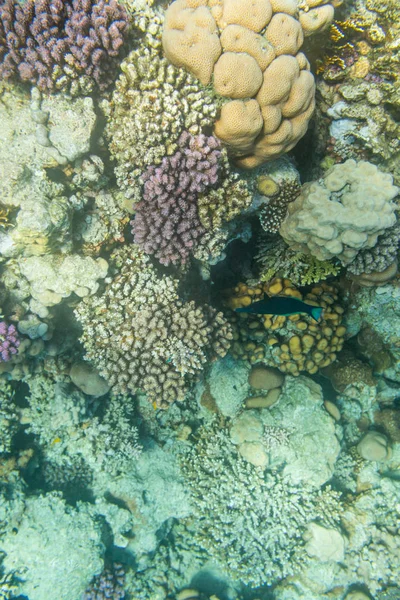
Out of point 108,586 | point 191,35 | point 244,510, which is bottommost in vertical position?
point 108,586

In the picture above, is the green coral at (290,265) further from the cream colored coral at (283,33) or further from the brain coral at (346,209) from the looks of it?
the cream colored coral at (283,33)

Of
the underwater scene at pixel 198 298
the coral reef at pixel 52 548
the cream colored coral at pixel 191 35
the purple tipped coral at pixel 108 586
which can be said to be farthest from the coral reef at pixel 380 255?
the purple tipped coral at pixel 108 586

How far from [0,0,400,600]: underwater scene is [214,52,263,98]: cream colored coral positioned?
0.02 meters

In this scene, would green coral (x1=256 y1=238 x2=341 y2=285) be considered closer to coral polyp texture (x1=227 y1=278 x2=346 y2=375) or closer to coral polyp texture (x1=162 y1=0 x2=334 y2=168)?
coral polyp texture (x1=227 y1=278 x2=346 y2=375)

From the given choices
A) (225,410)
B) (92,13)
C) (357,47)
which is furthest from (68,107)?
(225,410)

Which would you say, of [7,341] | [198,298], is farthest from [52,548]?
[198,298]

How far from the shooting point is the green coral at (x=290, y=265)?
14.2 ft

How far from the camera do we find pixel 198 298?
478 centimetres

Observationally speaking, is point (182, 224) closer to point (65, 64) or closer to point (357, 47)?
point (65, 64)

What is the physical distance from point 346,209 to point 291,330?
2193mm

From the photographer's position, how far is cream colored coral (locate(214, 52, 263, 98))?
117 inches

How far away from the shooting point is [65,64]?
3.11 m

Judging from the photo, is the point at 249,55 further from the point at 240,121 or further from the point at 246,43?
the point at 240,121

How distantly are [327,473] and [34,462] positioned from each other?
15.8ft
